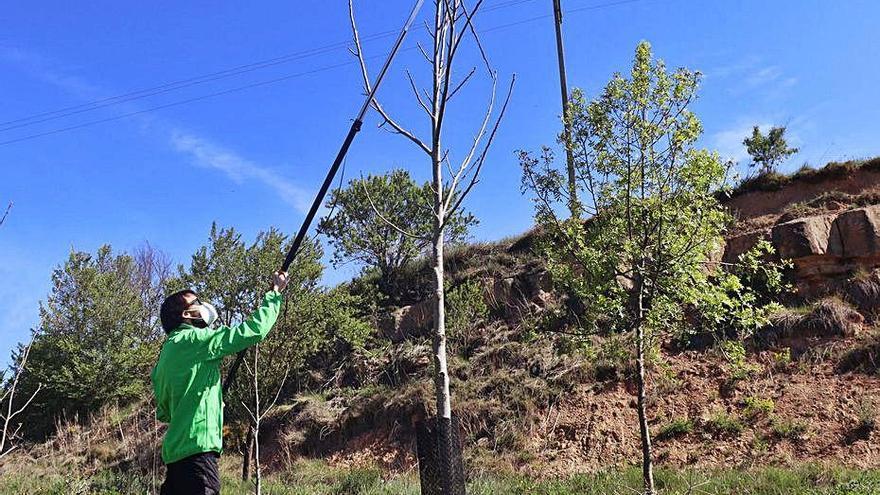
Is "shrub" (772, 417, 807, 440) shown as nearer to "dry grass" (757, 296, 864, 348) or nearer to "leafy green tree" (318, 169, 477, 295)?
"dry grass" (757, 296, 864, 348)

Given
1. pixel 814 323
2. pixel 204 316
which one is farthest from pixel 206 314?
pixel 814 323

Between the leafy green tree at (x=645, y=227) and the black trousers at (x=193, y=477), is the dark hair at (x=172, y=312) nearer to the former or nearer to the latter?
the black trousers at (x=193, y=477)

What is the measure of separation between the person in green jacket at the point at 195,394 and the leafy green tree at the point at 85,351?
19172 mm

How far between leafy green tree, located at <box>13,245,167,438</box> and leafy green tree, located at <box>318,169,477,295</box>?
723 cm

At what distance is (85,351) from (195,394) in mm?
20447

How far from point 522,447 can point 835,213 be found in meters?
8.42

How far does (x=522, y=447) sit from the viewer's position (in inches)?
497

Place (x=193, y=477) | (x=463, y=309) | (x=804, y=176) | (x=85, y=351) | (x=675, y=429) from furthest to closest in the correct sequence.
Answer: (x=85, y=351)
(x=463, y=309)
(x=804, y=176)
(x=675, y=429)
(x=193, y=477)

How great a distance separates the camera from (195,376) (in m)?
3.33

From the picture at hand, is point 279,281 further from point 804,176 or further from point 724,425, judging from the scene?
point 804,176

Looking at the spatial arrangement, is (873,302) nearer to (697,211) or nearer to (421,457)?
(697,211)

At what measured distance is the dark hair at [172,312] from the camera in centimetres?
347

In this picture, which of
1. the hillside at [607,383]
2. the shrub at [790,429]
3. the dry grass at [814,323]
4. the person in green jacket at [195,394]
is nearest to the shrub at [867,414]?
the hillside at [607,383]

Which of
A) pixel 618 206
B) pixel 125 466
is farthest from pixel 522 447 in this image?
pixel 125 466
